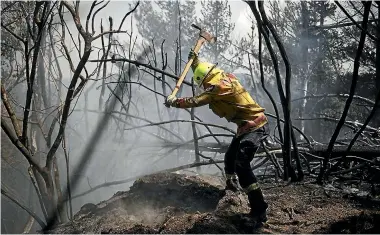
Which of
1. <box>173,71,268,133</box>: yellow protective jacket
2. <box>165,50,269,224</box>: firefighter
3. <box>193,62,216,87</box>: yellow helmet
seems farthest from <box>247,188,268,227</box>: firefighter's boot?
<box>193,62,216,87</box>: yellow helmet

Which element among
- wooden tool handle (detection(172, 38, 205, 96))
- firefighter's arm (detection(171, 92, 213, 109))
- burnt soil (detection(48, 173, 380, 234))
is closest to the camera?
burnt soil (detection(48, 173, 380, 234))

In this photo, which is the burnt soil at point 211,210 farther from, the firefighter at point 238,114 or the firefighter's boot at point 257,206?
the firefighter at point 238,114

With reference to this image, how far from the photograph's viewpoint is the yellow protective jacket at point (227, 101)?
3826 mm

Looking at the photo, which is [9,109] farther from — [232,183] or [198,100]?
[232,183]

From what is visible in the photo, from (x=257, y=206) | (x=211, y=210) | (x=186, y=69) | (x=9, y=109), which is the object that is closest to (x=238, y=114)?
(x=186, y=69)

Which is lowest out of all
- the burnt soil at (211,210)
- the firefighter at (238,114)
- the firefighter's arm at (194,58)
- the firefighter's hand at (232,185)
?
the burnt soil at (211,210)

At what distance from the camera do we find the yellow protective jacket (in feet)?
12.6

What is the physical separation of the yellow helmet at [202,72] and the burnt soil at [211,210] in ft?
4.71

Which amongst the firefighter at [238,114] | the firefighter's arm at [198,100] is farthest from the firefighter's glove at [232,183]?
the firefighter's arm at [198,100]

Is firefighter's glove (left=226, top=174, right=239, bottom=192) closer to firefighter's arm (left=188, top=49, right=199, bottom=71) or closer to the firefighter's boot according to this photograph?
the firefighter's boot

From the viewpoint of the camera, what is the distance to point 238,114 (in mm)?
4035

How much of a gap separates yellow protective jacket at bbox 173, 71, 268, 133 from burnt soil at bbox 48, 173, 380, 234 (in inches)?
39.5

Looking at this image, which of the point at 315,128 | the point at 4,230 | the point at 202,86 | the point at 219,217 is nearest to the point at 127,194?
the point at 219,217

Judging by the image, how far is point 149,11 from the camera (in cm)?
2108
